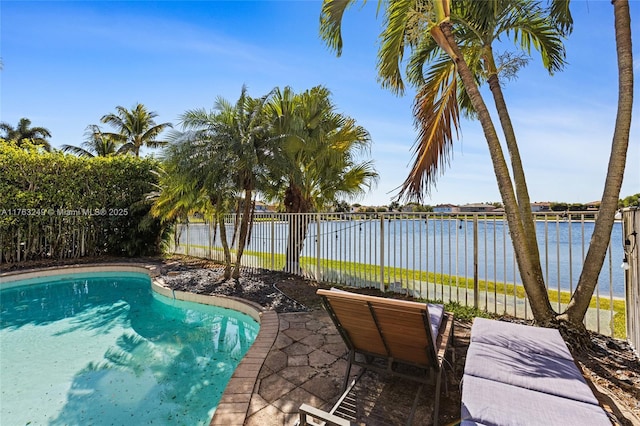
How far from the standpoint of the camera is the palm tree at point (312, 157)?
797 centimetres

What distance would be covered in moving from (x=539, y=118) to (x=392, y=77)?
15.7ft

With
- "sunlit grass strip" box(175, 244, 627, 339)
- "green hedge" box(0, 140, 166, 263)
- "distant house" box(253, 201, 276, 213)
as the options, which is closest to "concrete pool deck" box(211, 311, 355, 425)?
Result: "sunlit grass strip" box(175, 244, 627, 339)

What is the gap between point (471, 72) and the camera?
4.86 metres

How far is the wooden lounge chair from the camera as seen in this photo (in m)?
2.36

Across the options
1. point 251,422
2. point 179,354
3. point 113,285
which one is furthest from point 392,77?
point 113,285

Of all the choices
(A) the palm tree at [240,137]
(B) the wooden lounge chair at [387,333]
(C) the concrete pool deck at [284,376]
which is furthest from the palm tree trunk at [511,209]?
(A) the palm tree at [240,137]

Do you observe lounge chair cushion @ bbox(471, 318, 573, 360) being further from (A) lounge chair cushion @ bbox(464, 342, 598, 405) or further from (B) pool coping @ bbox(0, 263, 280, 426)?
(B) pool coping @ bbox(0, 263, 280, 426)

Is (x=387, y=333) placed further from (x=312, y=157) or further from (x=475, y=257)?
(x=312, y=157)

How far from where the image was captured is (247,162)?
7352 millimetres

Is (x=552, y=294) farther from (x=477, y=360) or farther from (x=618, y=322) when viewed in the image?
(x=477, y=360)

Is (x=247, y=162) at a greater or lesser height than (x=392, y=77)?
lesser

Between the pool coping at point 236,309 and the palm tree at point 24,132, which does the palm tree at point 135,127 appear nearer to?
the palm tree at point 24,132

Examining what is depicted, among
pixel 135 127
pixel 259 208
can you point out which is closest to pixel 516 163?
pixel 259 208

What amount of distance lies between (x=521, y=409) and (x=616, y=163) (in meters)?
3.55
